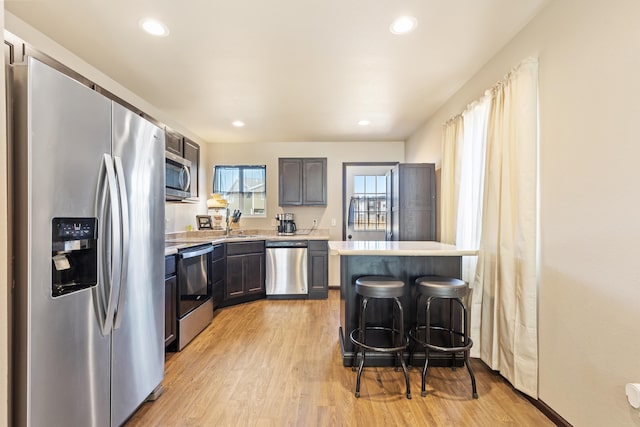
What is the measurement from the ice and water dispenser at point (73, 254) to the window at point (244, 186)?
367 centimetres

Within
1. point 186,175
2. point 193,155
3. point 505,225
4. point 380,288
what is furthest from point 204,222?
point 505,225

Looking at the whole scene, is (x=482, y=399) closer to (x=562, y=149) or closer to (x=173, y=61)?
(x=562, y=149)

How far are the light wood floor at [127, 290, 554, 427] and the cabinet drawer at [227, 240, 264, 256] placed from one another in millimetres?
1331

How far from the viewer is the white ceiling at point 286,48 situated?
184 centimetres

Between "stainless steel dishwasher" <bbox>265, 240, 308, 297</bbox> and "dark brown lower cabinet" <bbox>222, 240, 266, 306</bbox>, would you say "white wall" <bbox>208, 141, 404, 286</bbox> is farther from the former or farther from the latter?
"dark brown lower cabinet" <bbox>222, 240, 266, 306</bbox>

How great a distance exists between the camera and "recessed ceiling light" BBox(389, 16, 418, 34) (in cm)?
192

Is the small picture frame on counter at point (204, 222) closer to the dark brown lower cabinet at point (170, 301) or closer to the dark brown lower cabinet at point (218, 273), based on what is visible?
the dark brown lower cabinet at point (218, 273)

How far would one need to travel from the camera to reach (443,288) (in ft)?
6.98

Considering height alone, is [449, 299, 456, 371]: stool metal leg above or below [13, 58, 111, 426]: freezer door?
below

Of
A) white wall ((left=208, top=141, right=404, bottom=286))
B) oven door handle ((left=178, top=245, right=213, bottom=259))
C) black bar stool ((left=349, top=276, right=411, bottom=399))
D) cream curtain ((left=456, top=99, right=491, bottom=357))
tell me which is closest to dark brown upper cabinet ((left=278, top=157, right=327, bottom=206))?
white wall ((left=208, top=141, right=404, bottom=286))

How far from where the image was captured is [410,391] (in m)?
2.07

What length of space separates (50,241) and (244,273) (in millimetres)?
3106

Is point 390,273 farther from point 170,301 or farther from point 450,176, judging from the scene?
point 170,301

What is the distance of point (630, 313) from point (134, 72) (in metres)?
3.78
